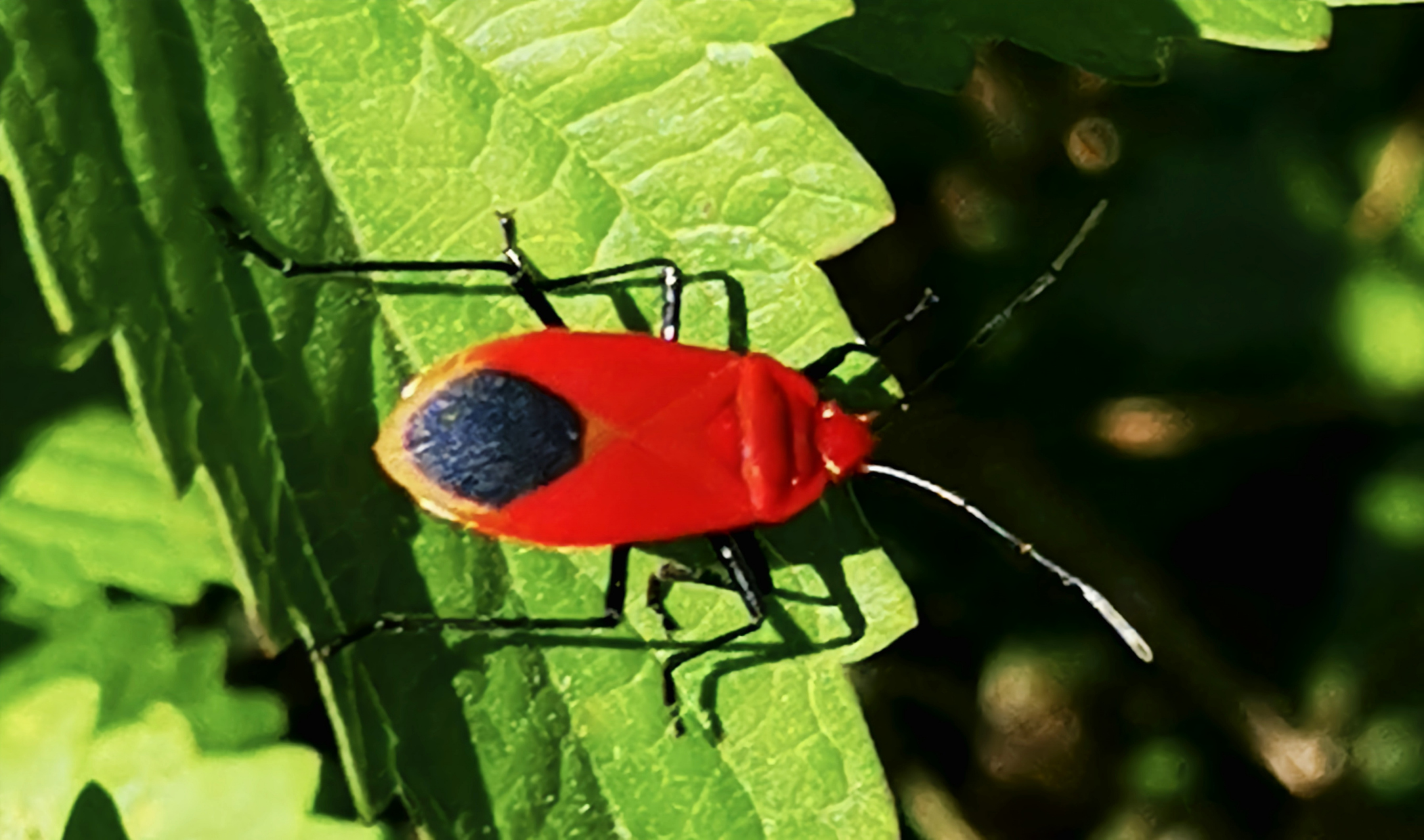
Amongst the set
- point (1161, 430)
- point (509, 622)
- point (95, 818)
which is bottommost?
point (1161, 430)

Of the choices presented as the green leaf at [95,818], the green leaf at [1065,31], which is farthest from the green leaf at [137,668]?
the green leaf at [1065,31]

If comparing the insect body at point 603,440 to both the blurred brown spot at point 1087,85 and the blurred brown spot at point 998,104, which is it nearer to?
the blurred brown spot at point 998,104

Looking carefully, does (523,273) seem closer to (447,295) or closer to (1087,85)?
(447,295)

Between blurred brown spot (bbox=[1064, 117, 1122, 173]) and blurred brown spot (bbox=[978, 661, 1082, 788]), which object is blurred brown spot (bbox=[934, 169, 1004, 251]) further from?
blurred brown spot (bbox=[978, 661, 1082, 788])

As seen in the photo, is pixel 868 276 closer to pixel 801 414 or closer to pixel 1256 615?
pixel 801 414

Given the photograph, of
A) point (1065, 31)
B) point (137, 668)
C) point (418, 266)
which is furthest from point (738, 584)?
point (137, 668)

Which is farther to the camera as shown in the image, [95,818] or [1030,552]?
[1030,552]
